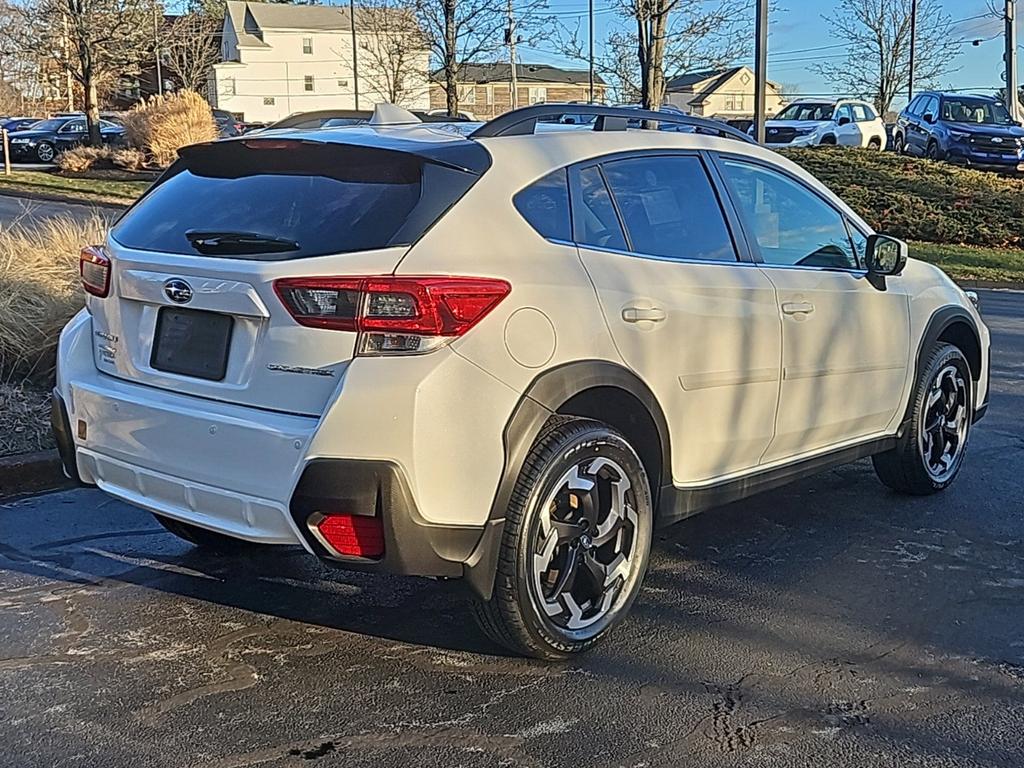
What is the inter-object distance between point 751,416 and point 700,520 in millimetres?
1053

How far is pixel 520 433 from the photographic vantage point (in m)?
3.52

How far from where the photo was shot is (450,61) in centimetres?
2906

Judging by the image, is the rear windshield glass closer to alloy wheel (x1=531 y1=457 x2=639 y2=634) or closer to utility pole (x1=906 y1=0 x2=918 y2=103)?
alloy wheel (x1=531 y1=457 x2=639 y2=634)

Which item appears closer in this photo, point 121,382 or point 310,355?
point 310,355

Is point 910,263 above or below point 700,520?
above

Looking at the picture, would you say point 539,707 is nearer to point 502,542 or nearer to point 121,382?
point 502,542

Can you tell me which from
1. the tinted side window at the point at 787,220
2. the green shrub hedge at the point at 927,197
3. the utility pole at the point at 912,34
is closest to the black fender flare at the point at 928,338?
the tinted side window at the point at 787,220

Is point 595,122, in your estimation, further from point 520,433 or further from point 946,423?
point 946,423

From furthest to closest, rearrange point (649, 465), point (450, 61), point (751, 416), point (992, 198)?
point (450, 61)
point (992, 198)
point (751, 416)
point (649, 465)

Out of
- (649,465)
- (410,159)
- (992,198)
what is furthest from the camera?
(992,198)

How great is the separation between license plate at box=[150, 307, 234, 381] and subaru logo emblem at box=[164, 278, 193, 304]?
4 cm

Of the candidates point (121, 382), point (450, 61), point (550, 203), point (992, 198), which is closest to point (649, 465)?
point (550, 203)

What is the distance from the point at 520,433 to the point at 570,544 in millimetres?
538

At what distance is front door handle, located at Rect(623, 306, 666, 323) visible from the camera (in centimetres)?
390
